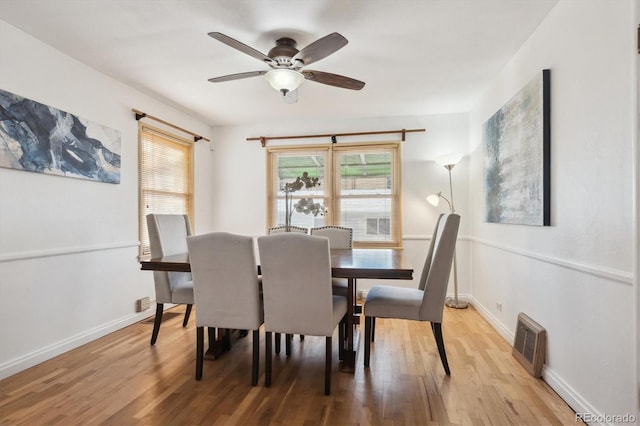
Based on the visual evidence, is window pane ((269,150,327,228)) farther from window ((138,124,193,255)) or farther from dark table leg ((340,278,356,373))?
dark table leg ((340,278,356,373))

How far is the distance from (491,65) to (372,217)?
228cm

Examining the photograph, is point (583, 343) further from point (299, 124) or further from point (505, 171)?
point (299, 124)

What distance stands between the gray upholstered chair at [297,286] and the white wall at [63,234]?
6.00 feet

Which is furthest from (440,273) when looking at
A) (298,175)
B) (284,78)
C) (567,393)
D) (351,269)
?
(298,175)

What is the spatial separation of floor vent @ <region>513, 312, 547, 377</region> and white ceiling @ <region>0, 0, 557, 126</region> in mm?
2108

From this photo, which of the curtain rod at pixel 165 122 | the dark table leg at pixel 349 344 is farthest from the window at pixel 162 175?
the dark table leg at pixel 349 344

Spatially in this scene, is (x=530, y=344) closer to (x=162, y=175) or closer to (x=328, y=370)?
(x=328, y=370)

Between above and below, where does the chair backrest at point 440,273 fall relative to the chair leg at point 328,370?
above

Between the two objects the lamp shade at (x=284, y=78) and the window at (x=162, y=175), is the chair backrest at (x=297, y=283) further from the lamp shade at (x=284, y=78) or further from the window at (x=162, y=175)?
the window at (x=162, y=175)

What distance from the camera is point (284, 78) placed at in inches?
95.3

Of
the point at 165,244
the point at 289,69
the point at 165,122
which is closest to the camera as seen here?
the point at 289,69

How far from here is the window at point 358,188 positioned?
4.56 meters

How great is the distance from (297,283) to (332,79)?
1533mm

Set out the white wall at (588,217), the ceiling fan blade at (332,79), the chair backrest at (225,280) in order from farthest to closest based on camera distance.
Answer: the ceiling fan blade at (332,79)
the chair backrest at (225,280)
the white wall at (588,217)
